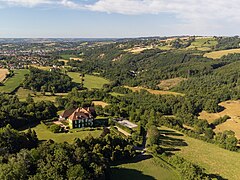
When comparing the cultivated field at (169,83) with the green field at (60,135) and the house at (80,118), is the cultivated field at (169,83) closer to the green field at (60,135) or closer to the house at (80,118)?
the house at (80,118)

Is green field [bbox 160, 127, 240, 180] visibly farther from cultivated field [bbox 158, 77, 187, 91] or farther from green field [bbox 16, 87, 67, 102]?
cultivated field [bbox 158, 77, 187, 91]

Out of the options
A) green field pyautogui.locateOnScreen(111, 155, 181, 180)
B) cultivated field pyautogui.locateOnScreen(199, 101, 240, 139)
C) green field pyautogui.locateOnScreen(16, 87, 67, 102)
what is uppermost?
green field pyautogui.locateOnScreen(111, 155, 181, 180)

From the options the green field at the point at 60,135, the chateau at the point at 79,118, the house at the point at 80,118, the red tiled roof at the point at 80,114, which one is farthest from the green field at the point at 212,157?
the red tiled roof at the point at 80,114

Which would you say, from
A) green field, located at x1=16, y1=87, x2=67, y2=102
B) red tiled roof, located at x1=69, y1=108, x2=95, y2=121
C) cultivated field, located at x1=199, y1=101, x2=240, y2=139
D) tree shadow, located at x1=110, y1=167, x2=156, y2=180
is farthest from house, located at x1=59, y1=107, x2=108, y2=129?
cultivated field, located at x1=199, y1=101, x2=240, y2=139

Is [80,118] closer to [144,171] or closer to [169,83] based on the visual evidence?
[144,171]

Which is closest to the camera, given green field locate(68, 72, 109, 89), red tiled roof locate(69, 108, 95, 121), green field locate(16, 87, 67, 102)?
red tiled roof locate(69, 108, 95, 121)

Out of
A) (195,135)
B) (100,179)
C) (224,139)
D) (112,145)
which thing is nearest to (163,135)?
(195,135)
